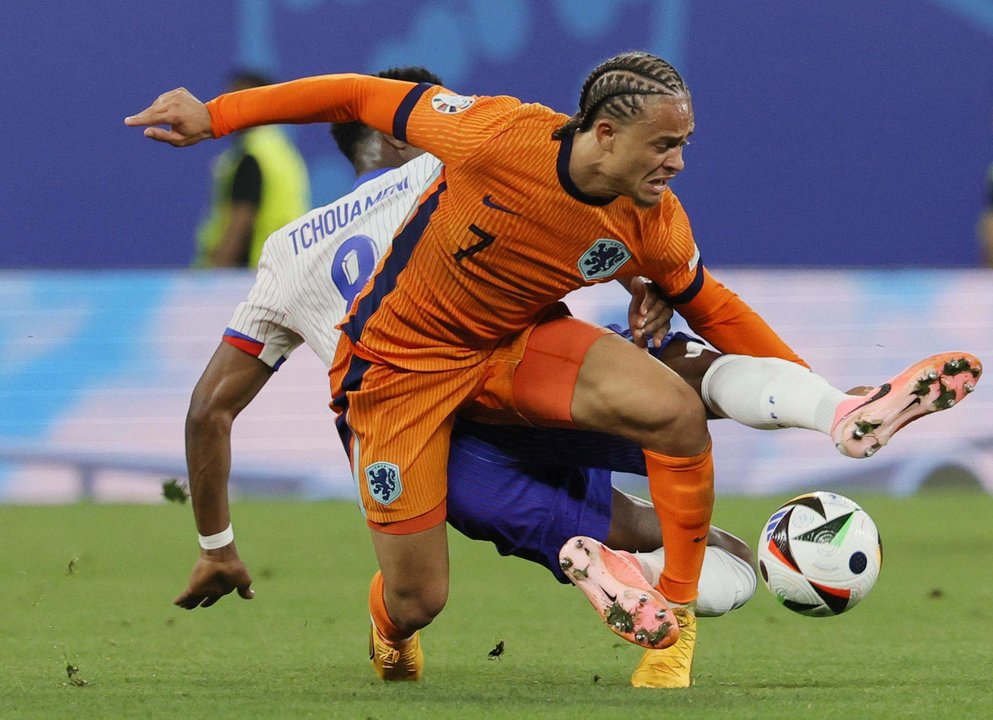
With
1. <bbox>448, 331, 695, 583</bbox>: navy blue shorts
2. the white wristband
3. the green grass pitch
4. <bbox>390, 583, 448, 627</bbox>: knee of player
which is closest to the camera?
the green grass pitch

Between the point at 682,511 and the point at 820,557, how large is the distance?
374 mm

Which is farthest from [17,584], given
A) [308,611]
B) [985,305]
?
[985,305]

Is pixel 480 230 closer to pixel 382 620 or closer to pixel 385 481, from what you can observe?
pixel 385 481

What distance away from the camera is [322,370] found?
31.5 feet

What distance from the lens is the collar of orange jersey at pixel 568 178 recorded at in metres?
4.59

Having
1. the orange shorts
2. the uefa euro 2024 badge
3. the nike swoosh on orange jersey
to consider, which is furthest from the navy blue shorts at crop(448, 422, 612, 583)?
the uefa euro 2024 badge

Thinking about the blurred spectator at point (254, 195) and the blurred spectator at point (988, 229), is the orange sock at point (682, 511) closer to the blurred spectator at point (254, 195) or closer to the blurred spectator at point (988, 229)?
the blurred spectator at point (254, 195)

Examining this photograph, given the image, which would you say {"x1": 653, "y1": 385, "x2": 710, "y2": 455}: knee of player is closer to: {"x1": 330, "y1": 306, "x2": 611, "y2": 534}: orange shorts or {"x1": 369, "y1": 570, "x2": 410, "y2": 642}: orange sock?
{"x1": 330, "y1": 306, "x2": 611, "y2": 534}: orange shorts

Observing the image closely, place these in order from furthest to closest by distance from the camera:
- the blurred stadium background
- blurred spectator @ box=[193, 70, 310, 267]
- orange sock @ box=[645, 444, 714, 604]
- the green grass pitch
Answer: the blurred stadium background → blurred spectator @ box=[193, 70, 310, 267] → orange sock @ box=[645, 444, 714, 604] → the green grass pitch

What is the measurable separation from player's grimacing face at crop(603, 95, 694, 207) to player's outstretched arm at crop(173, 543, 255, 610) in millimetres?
1864

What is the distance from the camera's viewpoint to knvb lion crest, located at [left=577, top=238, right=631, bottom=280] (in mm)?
4688

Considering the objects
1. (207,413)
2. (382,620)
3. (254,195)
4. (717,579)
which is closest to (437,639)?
(382,620)

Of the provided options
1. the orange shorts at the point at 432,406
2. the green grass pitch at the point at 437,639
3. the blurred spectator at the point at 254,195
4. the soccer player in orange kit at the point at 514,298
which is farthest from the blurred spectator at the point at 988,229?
the orange shorts at the point at 432,406

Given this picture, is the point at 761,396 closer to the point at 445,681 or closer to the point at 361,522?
the point at 445,681
